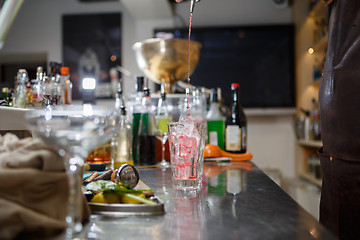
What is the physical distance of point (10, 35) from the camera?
173 inches

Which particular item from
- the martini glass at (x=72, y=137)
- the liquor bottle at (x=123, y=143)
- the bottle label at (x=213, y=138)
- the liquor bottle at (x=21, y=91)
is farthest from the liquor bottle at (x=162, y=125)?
the martini glass at (x=72, y=137)

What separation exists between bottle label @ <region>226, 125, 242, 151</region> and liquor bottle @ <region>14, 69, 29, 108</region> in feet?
2.77

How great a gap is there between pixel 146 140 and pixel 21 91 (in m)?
0.47

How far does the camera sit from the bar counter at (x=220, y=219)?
1.60ft

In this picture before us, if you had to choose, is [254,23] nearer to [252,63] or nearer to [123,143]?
[252,63]

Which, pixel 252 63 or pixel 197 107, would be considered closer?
pixel 197 107

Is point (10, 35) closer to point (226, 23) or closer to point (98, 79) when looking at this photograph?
point (98, 79)

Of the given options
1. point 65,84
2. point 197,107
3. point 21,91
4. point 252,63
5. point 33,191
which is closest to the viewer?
point 33,191

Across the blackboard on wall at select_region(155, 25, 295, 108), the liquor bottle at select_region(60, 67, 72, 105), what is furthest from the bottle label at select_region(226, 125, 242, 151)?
the blackboard on wall at select_region(155, 25, 295, 108)

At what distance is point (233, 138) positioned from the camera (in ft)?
5.31

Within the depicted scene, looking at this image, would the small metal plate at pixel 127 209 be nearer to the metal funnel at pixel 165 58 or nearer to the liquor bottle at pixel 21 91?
the liquor bottle at pixel 21 91

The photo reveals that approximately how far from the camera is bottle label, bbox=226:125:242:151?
1614 mm

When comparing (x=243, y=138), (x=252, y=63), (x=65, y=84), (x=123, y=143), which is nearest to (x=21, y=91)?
(x=65, y=84)

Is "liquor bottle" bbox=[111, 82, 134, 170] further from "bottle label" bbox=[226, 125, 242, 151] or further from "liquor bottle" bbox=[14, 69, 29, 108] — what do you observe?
"bottle label" bbox=[226, 125, 242, 151]
